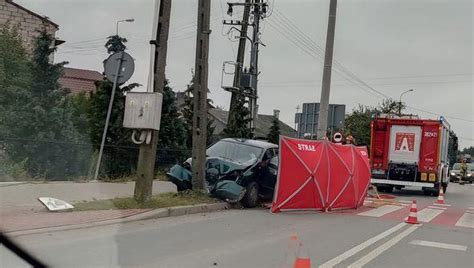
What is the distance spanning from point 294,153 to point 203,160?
6.75 feet

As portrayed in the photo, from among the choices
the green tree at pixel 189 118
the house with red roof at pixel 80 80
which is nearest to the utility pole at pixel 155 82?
the green tree at pixel 189 118

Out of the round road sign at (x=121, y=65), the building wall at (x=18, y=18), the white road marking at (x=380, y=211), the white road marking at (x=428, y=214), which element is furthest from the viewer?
the building wall at (x=18, y=18)

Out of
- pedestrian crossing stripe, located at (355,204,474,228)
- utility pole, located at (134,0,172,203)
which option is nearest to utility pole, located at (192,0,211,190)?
utility pole, located at (134,0,172,203)

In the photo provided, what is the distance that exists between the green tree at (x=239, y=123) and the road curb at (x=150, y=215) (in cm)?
1022

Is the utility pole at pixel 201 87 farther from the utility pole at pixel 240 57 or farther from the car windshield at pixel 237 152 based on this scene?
the utility pole at pixel 240 57

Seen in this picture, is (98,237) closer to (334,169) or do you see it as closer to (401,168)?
(334,169)

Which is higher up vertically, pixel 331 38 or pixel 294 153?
pixel 331 38

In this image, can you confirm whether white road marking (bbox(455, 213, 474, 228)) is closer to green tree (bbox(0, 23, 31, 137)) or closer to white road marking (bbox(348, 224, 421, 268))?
white road marking (bbox(348, 224, 421, 268))

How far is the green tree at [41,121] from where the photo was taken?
587 inches

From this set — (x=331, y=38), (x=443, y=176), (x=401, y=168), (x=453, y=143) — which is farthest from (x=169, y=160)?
(x=453, y=143)

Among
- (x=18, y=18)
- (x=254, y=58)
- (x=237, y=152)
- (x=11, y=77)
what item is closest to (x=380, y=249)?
(x=237, y=152)

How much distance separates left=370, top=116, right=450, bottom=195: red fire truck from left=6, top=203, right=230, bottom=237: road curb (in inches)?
A: 456

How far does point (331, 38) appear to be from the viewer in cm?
1841

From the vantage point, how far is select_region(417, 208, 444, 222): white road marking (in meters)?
13.4
